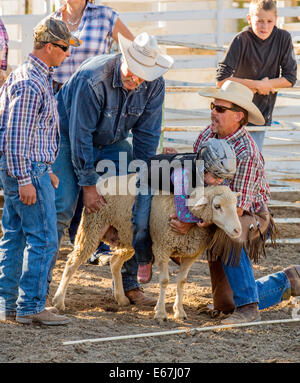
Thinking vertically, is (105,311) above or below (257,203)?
below

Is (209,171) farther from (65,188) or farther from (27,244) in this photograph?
(27,244)

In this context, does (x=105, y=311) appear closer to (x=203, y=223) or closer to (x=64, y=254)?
(x=203, y=223)

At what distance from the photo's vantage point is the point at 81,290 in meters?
5.21

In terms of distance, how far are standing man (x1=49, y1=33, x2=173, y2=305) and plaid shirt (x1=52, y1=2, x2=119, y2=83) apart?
2.29ft

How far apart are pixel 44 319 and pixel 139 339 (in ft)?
2.07

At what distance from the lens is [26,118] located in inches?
152

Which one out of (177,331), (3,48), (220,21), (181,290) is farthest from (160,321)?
(220,21)

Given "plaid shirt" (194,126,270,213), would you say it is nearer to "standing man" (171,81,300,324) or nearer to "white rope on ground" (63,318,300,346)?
"standing man" (171,81,300,324)

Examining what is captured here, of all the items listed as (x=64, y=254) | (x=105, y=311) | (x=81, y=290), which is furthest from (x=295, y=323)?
(x=64, y=254)

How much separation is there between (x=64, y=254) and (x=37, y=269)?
7.66ft

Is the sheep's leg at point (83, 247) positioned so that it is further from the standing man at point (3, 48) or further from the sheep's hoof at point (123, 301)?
the standing man at point (3, 48)

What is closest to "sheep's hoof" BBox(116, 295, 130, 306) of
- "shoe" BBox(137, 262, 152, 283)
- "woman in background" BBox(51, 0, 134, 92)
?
"shoe" BBox(137, 262, 152, 283)

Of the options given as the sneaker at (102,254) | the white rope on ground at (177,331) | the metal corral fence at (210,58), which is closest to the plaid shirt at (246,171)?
the white rope on ground at (177,331)

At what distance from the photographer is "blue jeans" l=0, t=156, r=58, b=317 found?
4.02m
